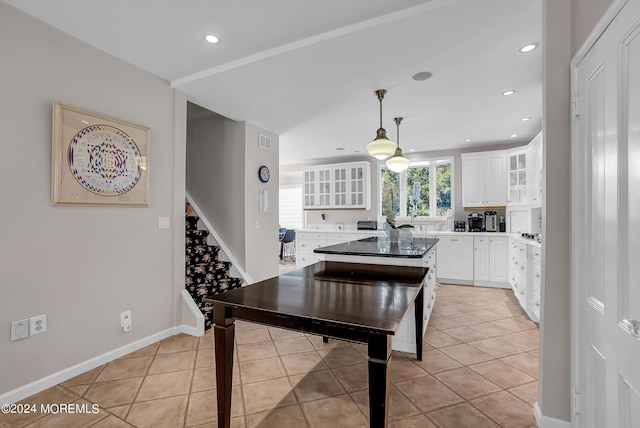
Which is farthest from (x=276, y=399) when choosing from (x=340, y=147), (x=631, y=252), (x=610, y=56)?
(x=340, y=147)

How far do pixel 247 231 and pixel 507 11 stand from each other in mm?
3502

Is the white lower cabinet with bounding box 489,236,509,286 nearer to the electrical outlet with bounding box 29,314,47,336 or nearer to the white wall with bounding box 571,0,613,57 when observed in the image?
the white wall with bounding box 571,0,613,57

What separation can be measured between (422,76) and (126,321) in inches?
138

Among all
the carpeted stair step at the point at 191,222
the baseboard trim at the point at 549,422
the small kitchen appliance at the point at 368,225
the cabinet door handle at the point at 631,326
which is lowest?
the baseboard trim at the point at 549,422

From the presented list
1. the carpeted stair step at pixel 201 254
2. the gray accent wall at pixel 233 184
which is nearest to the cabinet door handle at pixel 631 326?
the gray accent wall at pixel 233 184

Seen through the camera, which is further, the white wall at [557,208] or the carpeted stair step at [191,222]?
the carpeted stair step at [191,222]

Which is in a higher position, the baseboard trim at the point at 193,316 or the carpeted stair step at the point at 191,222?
the carpeted stair step at the point at 191,222

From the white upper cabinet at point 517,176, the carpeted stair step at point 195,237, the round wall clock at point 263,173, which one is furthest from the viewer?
the white upper cabinet at point 517,176

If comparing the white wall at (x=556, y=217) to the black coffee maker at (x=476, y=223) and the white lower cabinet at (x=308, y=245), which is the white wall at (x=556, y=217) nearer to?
the black coffee maker at (x=476, y=223)

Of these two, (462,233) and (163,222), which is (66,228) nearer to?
(163,222)

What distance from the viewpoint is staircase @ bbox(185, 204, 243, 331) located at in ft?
11.2

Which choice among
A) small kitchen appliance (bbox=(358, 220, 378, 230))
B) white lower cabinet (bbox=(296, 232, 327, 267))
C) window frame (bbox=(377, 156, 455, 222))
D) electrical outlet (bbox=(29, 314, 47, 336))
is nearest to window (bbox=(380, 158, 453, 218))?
window frame (bbox=(377, 156, 455, 222))

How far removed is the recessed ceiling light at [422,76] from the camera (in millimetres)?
2809

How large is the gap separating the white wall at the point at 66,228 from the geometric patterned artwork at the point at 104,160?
0.50ft
